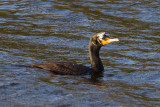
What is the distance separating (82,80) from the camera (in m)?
10.6

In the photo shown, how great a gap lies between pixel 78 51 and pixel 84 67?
274 centimetres

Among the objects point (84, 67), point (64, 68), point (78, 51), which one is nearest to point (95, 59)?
point (84, 67)

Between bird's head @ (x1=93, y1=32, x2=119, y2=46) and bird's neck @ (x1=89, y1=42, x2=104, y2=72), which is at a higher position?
bird's head @ (x1=93, y1=32, x2=119, y2=46)

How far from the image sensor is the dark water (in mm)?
9078

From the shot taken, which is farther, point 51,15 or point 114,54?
point 51,15

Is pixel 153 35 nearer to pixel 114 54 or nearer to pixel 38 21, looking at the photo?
pixel 114 54

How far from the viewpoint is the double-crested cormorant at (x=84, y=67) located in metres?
11.0

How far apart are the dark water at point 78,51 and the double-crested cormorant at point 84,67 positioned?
0.69ft

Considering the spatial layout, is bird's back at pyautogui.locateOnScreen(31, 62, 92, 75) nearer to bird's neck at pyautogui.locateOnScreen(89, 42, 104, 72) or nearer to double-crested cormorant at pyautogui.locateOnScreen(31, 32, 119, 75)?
double-crested cormorant at pyautogui.locateOnScreen(31, 32, 119, 75)

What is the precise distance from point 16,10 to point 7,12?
1.93 feet

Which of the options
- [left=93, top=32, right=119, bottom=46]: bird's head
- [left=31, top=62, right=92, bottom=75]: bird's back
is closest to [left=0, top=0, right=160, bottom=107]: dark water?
[left=31, top=62, right=92, bottom=75]: bird's back

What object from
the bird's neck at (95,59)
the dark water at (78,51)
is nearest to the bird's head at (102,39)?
the bird's neck at (95,59)

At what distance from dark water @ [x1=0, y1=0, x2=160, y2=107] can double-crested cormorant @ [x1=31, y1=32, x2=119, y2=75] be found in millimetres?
211

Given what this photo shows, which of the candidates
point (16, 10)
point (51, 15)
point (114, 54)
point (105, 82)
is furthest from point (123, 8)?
point (105, 82)
